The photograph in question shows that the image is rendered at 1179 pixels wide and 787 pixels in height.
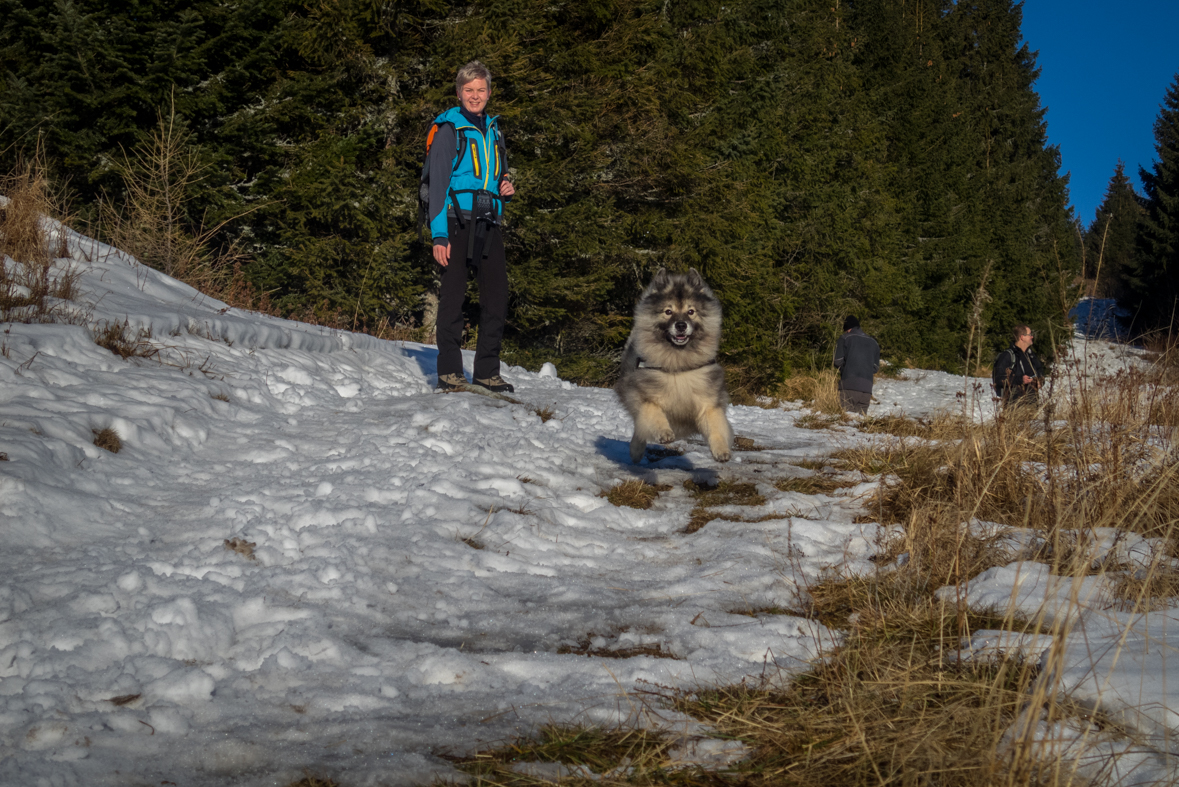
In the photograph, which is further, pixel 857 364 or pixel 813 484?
pixel 857 364

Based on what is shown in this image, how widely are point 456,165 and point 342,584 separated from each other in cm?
453

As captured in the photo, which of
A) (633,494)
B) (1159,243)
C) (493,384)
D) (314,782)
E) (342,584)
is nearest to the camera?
(314,782)

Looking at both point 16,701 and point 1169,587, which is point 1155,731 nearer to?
point 1169,587

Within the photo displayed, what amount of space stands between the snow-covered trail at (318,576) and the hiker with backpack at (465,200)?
4.93ft

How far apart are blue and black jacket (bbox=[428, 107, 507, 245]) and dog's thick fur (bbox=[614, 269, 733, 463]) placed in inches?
72.5

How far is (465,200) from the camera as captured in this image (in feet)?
21.4

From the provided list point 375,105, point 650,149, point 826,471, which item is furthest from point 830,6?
point 826,471

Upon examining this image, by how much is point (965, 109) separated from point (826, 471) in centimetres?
3531

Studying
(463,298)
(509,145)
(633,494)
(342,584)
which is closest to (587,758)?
(342,584)

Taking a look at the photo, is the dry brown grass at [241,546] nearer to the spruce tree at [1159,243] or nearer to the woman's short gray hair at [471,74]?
the woman's short gray hair at [471,74]

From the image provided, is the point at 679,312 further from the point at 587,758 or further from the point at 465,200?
the point at 587,758

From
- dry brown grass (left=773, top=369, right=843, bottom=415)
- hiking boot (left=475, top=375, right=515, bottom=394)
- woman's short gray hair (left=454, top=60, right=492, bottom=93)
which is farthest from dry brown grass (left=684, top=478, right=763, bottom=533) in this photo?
dry brown grass (left=773, top=369, right=843, bottom=415)

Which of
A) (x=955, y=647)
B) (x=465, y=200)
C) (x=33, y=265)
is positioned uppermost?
(x=465, y=200)

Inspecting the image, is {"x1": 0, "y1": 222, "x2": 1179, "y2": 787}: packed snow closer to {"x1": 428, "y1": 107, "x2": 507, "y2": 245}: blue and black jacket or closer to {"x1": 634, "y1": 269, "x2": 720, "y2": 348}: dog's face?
{"x1": 634, "y1": 269, "x2": 720, "y2": 348}: dog's face
